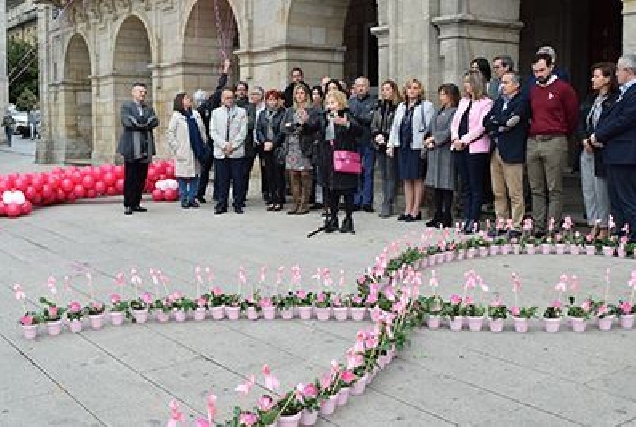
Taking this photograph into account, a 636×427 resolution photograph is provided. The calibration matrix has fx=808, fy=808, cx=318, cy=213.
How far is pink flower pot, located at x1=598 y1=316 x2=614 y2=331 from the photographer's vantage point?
539 centimetres

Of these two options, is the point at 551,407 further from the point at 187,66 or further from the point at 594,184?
the point at 187,66

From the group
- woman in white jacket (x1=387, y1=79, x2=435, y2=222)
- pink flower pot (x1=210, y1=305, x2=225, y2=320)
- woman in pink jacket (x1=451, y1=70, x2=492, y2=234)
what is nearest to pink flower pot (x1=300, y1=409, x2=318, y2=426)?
pink flower pot (x1=210, y1=305, x2=225, y2=320)

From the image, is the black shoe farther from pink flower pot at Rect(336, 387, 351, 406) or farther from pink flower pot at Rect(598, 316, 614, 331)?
pink flower pot at Rect(336, 387, 351, 406)

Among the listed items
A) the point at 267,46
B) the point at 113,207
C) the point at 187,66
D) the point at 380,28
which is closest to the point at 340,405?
the point at 380,28

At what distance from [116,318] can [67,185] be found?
8.48 m

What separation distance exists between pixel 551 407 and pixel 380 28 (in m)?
8.75

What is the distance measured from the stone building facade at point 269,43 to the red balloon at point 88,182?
→ 3568 mm

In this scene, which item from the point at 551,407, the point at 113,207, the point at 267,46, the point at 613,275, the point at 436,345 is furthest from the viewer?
the point at 267,46

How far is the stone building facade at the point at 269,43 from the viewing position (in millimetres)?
11156

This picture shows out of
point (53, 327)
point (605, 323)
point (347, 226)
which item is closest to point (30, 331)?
point (53, 327)

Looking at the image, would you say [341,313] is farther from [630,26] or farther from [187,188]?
[187,188]

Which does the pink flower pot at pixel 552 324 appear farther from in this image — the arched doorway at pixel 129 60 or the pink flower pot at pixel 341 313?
the arched doorway at pixel 129 60

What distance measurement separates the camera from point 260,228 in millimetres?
10305

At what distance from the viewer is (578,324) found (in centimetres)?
535
